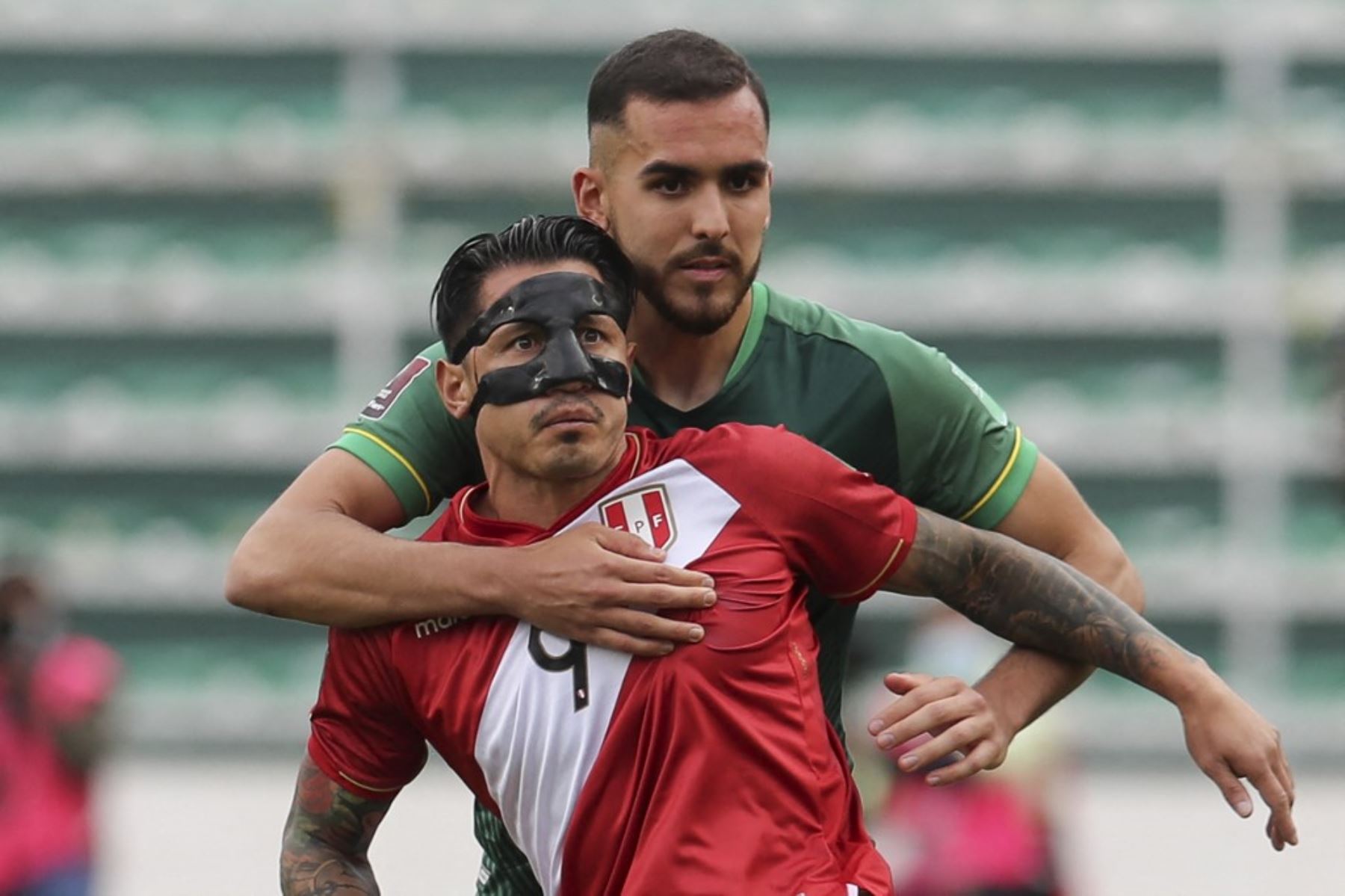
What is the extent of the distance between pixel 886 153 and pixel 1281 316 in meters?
4.38

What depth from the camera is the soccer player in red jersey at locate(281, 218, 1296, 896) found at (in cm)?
381

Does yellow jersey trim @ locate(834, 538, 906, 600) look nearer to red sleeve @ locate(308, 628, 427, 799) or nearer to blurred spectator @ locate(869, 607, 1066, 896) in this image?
red sleeve @ locate(308, 628, 427, 799)

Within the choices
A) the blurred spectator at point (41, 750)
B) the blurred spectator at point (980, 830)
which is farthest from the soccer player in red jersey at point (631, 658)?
the blurred spectator at point (41, 750)

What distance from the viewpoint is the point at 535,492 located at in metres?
4.06

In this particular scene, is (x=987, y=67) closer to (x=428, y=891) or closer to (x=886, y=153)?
(x=886, y=153)

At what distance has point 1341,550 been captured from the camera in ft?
85.0

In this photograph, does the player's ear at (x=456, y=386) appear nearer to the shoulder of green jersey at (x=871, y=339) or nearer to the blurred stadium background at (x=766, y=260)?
the shoulder of green jersey at (x=871, y=339)

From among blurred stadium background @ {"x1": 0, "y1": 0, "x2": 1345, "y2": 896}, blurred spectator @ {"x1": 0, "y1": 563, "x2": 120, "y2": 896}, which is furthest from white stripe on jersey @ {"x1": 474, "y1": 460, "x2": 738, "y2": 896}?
blurred stadium background @ {"x1": 0, "y1": 0, "x2": 1345, "y2": 896}

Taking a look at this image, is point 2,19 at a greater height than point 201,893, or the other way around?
point 2,19

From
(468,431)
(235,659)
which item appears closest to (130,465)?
(235,659)

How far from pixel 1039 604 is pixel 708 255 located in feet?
Result: 2.65

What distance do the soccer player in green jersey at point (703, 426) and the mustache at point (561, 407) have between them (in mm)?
195

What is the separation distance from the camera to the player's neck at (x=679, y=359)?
14.3ft

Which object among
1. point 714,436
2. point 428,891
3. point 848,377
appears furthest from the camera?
point 428,891
